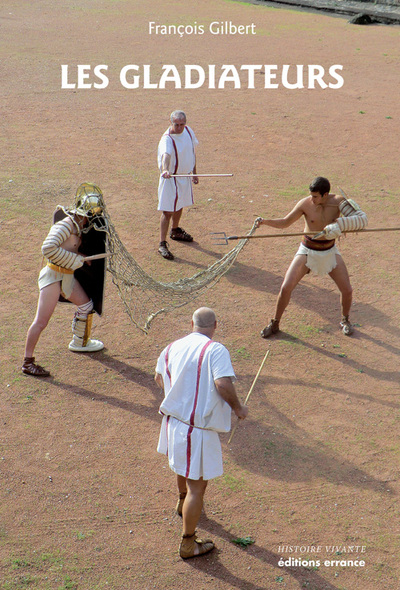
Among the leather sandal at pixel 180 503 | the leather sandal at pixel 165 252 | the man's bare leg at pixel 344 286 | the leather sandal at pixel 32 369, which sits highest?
the leather sandal at pixel 165 252

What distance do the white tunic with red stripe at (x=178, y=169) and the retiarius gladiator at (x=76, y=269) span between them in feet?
7.33

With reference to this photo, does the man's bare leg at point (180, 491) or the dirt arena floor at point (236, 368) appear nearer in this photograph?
the dirt arena floor at point (236, 368)

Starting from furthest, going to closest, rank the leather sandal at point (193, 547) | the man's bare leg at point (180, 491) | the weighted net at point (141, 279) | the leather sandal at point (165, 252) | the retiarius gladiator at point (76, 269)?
the leather sandal at point (165, 252) → the weighted net at point (141, 279) → the retiarius gladiator at point (76, 269) → the man's bare leg at point (180, 491) → the leather sandal at point (193, 547)

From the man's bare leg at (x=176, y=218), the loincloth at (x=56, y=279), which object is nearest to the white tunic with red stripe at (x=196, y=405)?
the loincloth at (x=56, y=279)

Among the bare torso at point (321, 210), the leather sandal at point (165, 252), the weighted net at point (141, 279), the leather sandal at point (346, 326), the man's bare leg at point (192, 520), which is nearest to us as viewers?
the man's bare leg at point (192, 520)

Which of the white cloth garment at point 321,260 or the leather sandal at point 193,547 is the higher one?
the white cloth garment at point 321,260

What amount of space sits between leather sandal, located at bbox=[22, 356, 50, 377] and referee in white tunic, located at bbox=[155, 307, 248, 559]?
7.77ft

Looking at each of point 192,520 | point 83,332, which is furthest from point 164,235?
point 192,520

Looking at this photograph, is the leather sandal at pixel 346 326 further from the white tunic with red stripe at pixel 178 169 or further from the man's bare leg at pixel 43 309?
the man's bare leg at pixel 43 309

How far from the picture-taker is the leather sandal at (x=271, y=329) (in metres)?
7.20

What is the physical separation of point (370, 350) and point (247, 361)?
1.45 metres

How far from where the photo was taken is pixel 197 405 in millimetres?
4277

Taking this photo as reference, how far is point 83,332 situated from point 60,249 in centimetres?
112

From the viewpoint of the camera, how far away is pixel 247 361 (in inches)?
269
